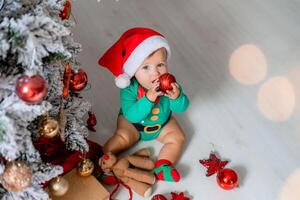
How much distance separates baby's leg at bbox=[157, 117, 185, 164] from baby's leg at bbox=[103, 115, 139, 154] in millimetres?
86

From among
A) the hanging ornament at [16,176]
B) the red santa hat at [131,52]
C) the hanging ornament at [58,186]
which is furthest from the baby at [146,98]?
the hanging ornament at [16,176]

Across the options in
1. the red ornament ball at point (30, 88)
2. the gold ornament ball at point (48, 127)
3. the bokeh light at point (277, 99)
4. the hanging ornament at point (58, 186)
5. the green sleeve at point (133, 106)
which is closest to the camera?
the red ornament ball at point (30, 88)

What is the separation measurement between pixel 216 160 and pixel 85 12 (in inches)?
30.1

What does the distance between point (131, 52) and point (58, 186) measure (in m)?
0.37

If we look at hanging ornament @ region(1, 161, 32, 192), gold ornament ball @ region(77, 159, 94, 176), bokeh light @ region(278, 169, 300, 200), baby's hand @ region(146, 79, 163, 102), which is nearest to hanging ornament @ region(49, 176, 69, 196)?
gold ornament ball @ region(77, 159, 94, 176)

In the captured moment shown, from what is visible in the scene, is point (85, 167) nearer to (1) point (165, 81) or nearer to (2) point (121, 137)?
(2) point (121, 137)

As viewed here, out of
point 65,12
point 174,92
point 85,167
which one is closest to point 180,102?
point 174,92

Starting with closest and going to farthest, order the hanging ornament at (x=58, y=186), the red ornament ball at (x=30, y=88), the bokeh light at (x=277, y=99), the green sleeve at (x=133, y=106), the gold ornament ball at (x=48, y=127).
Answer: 1. the red ornament ball at (x=30, y=88)
2. the gold ornament ball at (x=48, y=127)
3. the hanging ornament at (x=58, y=186)
4. the green sleeve at (x=133, y=106)
5. the bokeh light at (x=277, y=99)

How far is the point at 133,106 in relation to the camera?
127cm

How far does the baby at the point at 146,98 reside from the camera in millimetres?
1214

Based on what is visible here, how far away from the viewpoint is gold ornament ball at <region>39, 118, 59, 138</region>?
1.00 metres

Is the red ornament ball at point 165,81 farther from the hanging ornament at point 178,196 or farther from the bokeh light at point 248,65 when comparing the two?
the bokeh light at point 248,65

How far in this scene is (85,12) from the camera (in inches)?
68.6

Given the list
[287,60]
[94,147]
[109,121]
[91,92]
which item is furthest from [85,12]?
[287,60]
